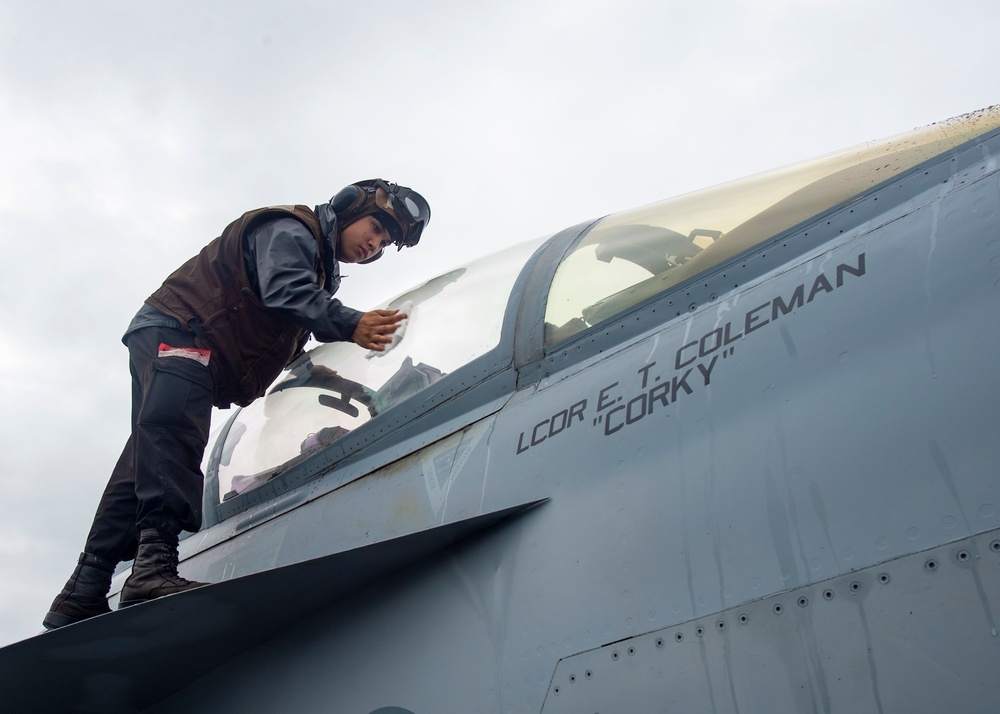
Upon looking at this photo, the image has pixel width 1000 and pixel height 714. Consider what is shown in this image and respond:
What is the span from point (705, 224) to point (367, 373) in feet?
5.58

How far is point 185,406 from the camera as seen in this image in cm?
356

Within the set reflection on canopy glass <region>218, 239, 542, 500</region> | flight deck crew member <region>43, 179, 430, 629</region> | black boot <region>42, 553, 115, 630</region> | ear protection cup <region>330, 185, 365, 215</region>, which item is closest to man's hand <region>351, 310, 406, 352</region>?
flight deck crew member <region>43, 179, 430, 629</region>

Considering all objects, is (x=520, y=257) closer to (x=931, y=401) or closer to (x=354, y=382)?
(x=354, y=382)

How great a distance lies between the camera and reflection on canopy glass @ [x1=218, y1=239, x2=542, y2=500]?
143 inches

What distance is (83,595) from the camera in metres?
3.78

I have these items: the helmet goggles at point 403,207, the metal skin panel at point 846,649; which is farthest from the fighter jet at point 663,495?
the helmet goggles at point 403,207

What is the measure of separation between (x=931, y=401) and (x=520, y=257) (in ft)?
7.00

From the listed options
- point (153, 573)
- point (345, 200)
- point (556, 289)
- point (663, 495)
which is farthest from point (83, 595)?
point (663, 495)

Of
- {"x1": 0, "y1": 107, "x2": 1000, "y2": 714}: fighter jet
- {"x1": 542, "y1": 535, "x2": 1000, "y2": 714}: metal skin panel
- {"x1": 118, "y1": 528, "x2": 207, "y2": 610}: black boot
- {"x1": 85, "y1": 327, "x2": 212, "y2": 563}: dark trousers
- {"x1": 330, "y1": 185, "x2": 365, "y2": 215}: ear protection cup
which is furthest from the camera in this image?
{"x1": 330, "y1": 185, "x2": 365, "y2": 215}: ear protection cup

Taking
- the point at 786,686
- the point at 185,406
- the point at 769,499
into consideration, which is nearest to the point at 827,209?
the point at 769,499

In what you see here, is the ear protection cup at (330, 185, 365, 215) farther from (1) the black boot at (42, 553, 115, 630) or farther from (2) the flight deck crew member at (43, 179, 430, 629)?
(1) the black boot at (42, 553, 115, 630)

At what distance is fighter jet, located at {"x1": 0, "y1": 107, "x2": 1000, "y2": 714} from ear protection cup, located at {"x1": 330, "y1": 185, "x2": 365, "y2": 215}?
0.86 m

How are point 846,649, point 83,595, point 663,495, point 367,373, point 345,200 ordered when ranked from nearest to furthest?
point 846,649
point 663,495
point 83,595
point 367,373
point 345,200

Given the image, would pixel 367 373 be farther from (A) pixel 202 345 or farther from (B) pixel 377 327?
Answer: (A) pixel 202 345
